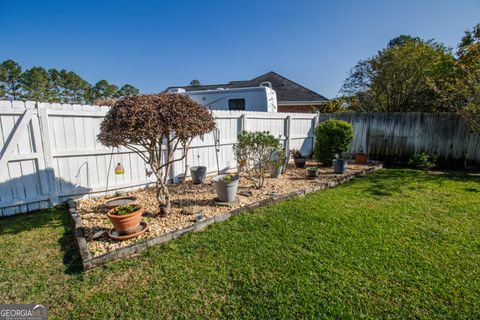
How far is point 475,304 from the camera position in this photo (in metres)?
2.05

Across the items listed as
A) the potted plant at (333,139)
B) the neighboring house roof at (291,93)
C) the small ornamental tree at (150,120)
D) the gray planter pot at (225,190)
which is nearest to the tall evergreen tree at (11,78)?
the neighboring house roof at (291,93)

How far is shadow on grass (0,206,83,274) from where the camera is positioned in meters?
2.81

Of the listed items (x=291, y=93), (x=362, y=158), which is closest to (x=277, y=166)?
(x=362, y=158)

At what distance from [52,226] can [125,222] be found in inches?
60.6

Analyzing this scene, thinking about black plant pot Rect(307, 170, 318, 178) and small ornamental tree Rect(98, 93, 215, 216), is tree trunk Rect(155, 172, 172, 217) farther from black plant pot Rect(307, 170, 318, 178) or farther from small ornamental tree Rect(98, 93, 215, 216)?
black plant pot Rect(307, 170, 318, 178)

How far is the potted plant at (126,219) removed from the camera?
311cm

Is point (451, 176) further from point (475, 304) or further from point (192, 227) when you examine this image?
point (192, 227)

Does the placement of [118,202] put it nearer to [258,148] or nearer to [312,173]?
[258,148]

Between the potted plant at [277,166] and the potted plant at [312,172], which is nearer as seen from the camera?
the potted plant at [277,166]

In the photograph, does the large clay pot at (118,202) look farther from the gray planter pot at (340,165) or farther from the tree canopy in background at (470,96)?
the tree canopy in background at (470,96)

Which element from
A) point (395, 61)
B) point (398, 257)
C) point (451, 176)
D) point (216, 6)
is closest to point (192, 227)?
point (398, 257)

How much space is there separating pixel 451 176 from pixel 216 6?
31.9ft

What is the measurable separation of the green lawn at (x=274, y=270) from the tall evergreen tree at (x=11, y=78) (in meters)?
25.1

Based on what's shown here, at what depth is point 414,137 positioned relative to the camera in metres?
8.43
